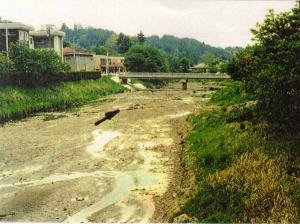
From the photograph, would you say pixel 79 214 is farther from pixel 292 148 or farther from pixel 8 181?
pixel 292 148

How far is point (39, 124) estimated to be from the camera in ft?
150

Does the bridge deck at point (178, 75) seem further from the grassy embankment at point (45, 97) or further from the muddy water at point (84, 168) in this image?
the muddy water at point (84, 168)

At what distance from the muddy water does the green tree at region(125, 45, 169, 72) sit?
5899 centimetres

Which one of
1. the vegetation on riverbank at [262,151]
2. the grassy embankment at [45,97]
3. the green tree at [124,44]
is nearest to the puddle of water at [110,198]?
the vegetation on riverbank at [262,151]

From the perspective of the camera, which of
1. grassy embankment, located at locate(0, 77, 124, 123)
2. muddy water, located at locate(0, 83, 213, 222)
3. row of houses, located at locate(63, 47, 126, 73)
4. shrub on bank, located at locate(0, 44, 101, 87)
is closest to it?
muddy water, located at locate(0, 83, 213, 222)

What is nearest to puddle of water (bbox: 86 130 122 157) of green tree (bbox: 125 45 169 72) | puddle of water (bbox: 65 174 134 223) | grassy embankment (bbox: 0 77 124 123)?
puddle of water (bbox: 65 174 134 223)

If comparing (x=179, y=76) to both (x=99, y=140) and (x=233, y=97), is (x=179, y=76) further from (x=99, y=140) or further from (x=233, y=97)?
(x=99, y=140)

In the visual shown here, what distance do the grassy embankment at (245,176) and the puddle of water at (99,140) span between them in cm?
764

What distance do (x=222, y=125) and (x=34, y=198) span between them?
13.3 meters

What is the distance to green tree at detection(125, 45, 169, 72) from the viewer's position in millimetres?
106562

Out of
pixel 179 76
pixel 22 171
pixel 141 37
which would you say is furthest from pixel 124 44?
pixel 22 171

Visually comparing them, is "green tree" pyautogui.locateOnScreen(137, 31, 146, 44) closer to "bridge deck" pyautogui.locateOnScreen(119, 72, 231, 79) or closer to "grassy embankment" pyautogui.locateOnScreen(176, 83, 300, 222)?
"bridge deck" pyautogui.locateOnScreen(119, 72, 231, 79)

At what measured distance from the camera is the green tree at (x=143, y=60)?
10656cm

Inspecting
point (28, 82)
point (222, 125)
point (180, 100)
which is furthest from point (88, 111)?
point (222, 125)
